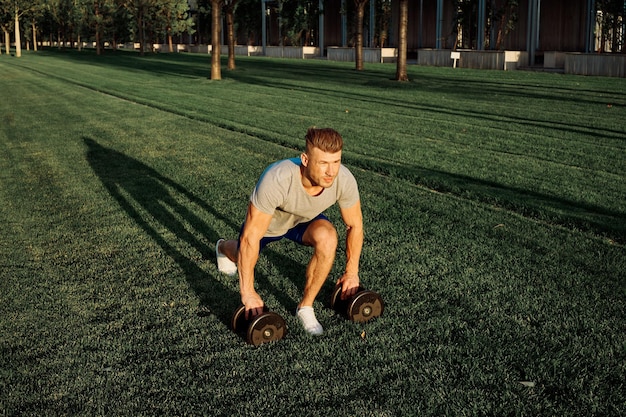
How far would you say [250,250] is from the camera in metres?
4.34

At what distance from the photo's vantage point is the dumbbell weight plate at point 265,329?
14.2ft

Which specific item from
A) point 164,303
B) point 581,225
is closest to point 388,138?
point 581,225

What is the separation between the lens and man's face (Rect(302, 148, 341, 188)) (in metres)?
4.05

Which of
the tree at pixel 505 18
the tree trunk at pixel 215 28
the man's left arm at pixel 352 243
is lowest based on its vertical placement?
the man's left arm at pixel 352 243

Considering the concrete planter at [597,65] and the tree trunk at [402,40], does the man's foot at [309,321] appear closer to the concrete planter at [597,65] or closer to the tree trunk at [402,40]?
the tree trunk at [402,40]

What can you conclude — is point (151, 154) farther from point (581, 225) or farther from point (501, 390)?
point (501, 390)

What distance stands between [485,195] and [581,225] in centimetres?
143

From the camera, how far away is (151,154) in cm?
1163

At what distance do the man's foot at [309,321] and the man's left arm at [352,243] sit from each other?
296 mm

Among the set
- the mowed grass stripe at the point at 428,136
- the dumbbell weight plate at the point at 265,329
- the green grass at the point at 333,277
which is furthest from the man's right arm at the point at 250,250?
the mowed grass stripe at the point at 428,136

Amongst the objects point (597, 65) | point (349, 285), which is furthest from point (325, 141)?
point (597, 65)

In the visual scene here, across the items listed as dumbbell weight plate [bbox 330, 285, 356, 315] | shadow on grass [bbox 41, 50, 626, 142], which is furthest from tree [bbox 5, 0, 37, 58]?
dumbbell weight plate [bbox 330, 285, 356, 315]

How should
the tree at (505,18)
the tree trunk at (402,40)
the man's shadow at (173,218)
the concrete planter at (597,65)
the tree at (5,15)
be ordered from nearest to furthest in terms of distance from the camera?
the man's shadow at (173,218) → the tree trunk at (402,40) → the concrete planter at (597,65) → the tree at (505,18) → the tree at (5,15)

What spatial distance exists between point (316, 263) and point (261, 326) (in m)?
0.54
